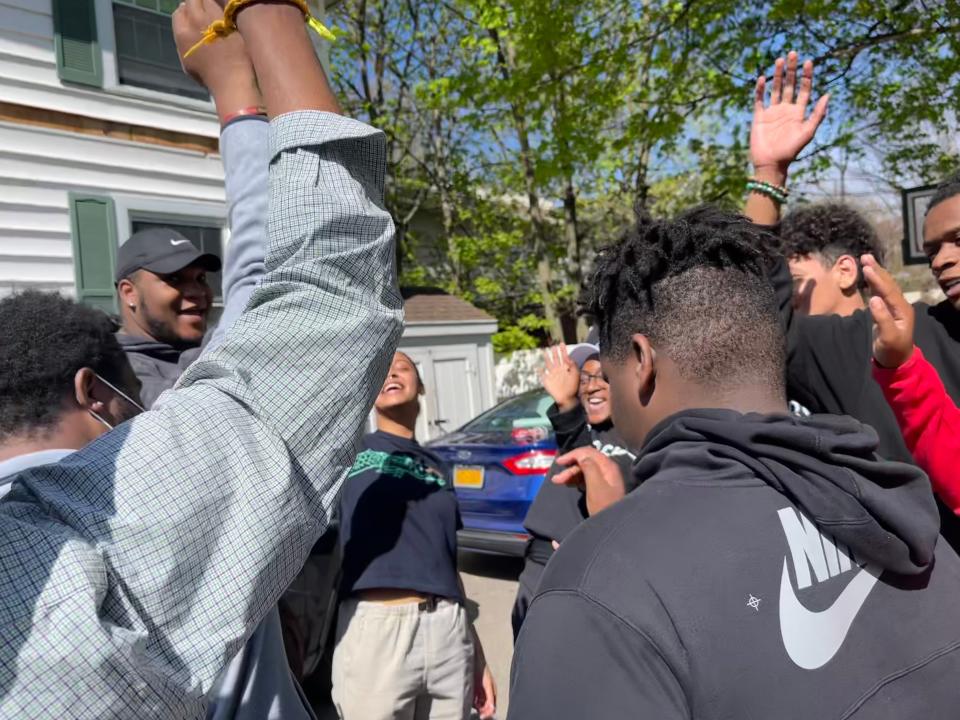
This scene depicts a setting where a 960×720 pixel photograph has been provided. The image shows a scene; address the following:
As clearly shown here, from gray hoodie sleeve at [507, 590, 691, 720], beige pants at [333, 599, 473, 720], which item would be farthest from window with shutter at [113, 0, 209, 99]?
gray hoodie sleeve at [507, 590, 691, 720]

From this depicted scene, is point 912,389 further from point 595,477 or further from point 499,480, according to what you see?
point 499,480

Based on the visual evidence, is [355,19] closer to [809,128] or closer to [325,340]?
[809,128]

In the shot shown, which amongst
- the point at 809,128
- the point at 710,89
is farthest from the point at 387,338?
the point at 710,89

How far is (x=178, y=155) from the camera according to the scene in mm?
6941

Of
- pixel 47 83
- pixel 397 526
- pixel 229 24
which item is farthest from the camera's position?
pixel 47 83

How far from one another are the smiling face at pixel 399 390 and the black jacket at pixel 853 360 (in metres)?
1.71

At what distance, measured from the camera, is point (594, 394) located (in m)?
3.66

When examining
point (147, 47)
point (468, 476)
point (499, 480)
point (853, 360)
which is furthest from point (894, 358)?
point (147, 47)

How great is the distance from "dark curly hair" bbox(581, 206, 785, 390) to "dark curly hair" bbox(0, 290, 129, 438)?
106cm

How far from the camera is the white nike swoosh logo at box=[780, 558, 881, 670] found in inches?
42.9

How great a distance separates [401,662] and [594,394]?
153cm

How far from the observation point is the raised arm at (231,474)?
0.80m

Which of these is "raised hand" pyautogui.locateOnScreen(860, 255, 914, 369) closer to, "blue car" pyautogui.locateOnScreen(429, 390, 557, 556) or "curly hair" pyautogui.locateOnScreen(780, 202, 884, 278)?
"curly hair" pyautogui.locateOnScreen(780, 202, 884, 278)

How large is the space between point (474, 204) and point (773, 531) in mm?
16541
